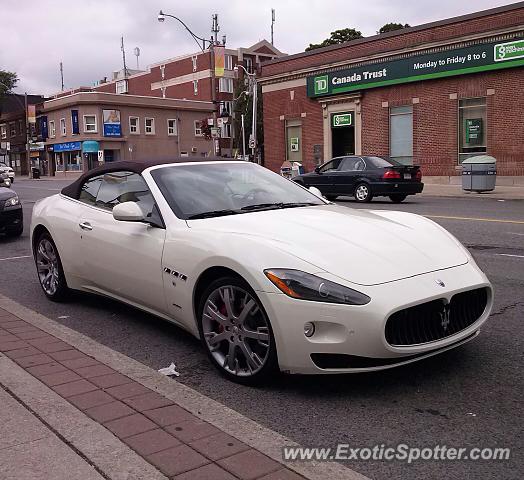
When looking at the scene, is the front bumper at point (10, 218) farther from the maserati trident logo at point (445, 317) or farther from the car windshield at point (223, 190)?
the maserati trident logo at point (445, 317)

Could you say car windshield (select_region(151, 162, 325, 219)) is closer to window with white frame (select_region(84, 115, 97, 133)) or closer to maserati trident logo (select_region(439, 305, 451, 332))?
maserati trident logo (select_region(439, 305, 451, 332))

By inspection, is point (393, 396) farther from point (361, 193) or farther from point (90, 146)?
point (90, 146)

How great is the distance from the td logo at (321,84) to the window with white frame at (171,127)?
2940 cm

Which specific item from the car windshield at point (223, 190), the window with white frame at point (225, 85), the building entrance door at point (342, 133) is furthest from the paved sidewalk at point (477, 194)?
the window with white frame at point (225, 85)

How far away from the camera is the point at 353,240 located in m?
3.94

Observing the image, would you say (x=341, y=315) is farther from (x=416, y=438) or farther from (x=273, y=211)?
(x=273, y=211)

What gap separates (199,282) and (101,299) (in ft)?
8.31

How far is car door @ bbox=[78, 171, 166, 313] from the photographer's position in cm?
457

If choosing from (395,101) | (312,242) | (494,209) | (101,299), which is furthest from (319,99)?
(312,242)

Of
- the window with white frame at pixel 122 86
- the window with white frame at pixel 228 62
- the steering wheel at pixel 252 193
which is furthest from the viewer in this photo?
the window with white frame at pixel 122 86

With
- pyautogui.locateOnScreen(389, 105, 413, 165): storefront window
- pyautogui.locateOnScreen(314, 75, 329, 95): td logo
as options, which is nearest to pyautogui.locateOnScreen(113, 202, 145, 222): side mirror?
pyautogui.locateOnScreen(389, 105, 413, 165): storefront window

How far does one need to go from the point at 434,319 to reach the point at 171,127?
186 feet

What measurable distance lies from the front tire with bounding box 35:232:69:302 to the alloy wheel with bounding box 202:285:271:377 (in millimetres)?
2554

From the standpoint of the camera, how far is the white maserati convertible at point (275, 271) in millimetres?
3461
